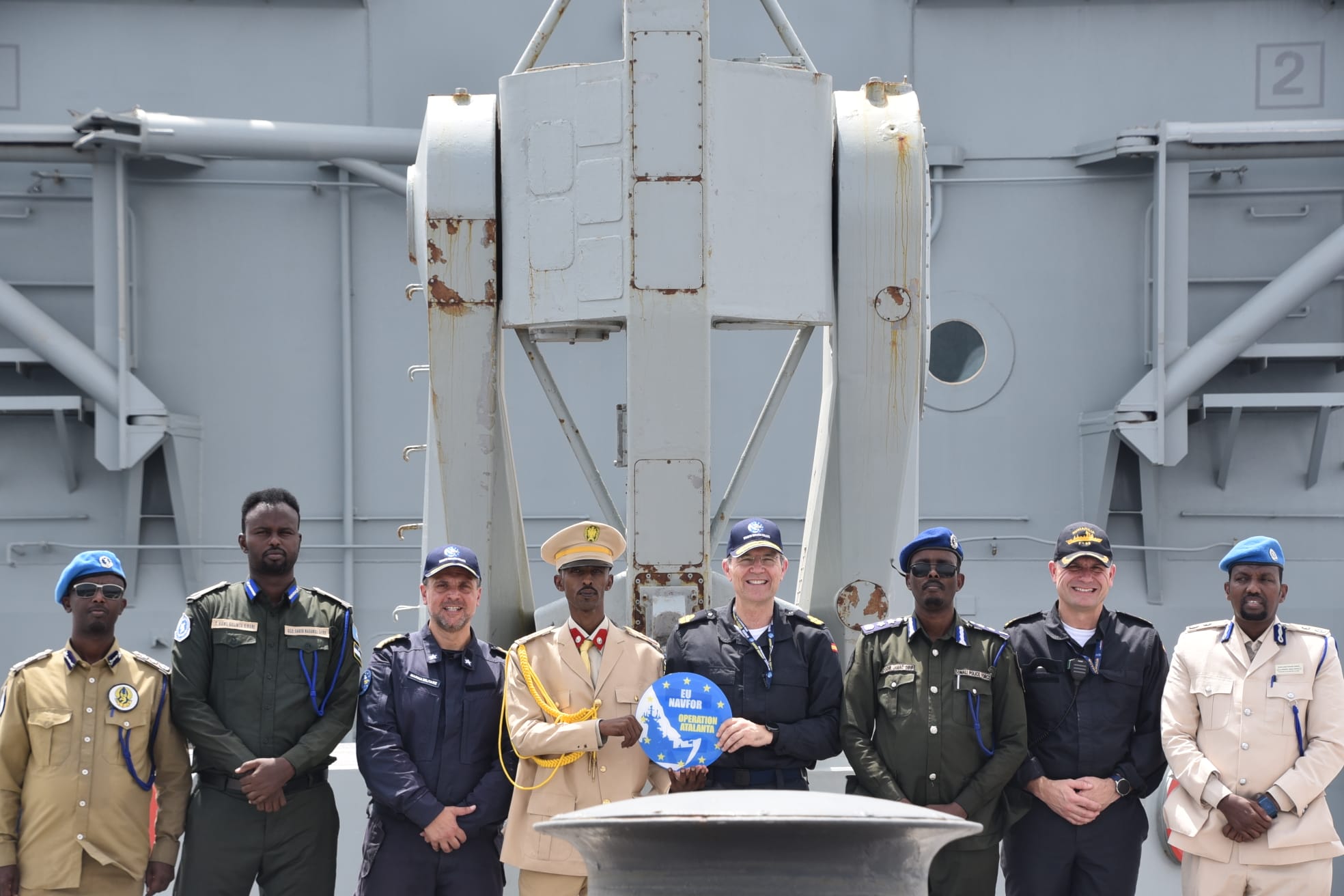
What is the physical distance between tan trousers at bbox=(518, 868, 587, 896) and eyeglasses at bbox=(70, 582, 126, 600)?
121 cm

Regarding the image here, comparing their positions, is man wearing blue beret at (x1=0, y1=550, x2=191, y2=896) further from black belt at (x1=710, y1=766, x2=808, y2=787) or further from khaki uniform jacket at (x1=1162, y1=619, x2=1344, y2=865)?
khaki uniform jacket at (x1=1162, y1=619, x2=1344, y2=865)

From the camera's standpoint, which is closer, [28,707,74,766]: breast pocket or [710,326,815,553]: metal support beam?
[28,707,74,766]: breast pocket

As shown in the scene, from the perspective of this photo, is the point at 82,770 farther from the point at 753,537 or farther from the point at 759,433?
the point at 759,433

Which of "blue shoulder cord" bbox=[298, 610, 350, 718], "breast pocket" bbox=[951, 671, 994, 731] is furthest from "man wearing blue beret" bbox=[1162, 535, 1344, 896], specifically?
"blue shoulder cord" bbox=[298, 610, 350, 718]

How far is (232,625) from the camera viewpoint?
11.3ft

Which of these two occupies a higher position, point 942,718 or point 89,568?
point 89,568

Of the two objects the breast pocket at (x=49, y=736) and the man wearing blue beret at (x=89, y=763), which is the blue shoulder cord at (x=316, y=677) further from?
the breast pocket at (x=49, y=736)

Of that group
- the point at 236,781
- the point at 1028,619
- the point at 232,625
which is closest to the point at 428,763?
the point at 236,781

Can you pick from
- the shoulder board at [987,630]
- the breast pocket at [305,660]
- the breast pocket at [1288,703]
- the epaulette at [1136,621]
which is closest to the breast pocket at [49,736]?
the breast pocket at [305,660]

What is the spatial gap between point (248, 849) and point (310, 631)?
54 cm

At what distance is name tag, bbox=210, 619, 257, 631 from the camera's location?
346 centimetres

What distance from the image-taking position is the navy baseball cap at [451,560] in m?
3.42

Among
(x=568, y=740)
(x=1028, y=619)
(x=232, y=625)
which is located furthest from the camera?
(x=1028, y=619)

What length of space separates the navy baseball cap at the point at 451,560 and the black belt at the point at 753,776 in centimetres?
77
